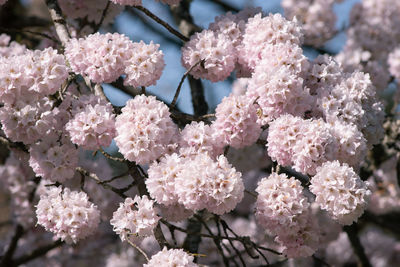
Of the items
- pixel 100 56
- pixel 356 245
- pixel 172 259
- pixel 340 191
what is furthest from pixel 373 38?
pixel 172 259

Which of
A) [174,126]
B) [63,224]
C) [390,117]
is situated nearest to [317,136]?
[174,126]

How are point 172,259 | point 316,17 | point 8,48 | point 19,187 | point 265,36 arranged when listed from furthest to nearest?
point 316,17, point 19,187, point 8,48, point 265,36, point 172,259

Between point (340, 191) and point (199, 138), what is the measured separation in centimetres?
73

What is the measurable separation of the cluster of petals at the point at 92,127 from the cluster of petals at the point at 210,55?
2.18ft

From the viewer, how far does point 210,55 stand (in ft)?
10.9

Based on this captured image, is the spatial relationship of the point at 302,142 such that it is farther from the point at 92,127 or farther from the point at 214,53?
the point at 92,127

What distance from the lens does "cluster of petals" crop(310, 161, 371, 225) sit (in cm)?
→ 272

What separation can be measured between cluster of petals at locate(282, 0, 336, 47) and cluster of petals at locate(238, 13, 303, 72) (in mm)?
3601

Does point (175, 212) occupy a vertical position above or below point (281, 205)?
above

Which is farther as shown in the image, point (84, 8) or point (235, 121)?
point (84, 8)

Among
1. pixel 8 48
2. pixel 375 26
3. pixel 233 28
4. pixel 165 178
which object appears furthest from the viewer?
pixel 375 26

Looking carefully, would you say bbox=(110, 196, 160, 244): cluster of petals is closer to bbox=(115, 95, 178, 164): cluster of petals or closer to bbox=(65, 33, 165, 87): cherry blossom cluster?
bbox=(115, 95, 178, 164): cluster of petals

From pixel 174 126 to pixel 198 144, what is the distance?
0.16 metres

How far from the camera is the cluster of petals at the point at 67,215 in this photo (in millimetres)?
2912
